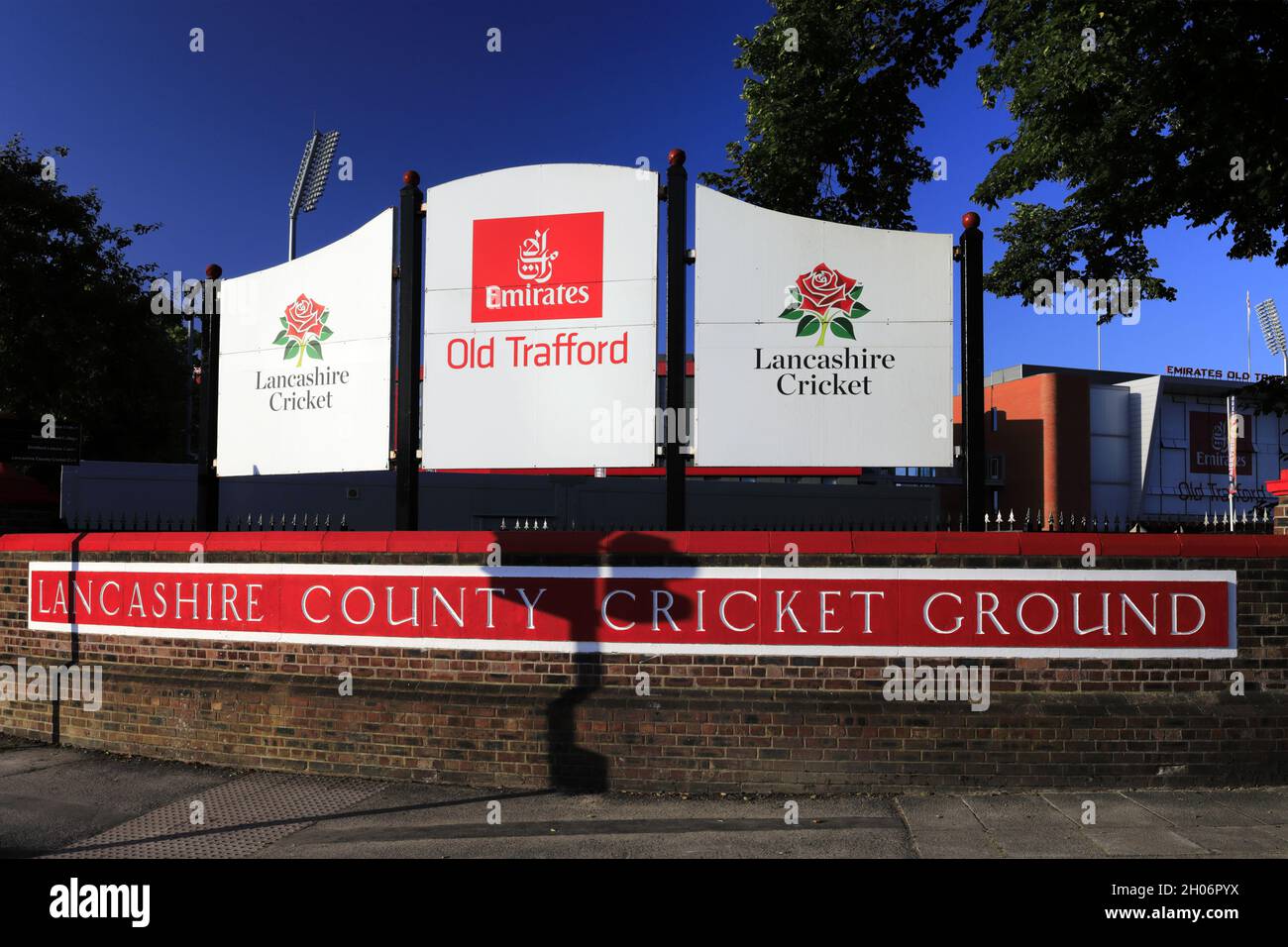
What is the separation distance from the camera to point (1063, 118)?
30.8 ft

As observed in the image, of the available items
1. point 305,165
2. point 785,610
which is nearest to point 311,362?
point 785,610

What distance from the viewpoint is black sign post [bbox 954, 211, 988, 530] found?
21.5 ft

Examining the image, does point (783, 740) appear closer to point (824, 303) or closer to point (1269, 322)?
point (824, 303)

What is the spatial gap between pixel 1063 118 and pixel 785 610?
704 centimetres

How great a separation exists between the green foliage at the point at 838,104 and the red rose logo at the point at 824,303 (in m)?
4.99

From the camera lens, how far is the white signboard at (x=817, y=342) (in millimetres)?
6668

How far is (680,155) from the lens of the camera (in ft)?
22.5

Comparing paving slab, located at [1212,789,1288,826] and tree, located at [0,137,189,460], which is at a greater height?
tree, located at [0,137,189,460]

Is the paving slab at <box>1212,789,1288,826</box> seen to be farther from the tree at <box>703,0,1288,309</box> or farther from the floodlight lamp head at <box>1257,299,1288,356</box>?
the floodlight lamp head at <box>1257,299,1288,356</box>

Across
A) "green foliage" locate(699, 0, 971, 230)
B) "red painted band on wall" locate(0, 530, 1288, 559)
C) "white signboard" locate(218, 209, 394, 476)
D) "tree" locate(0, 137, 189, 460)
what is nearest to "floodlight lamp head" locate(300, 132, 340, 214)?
"tree" locate(0, 137, 189, 460)

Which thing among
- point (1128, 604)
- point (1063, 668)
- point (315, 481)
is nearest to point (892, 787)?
point (1063, 668)

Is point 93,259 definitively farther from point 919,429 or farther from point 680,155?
point 919,429

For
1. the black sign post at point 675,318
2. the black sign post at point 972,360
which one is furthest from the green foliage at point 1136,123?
the black sign post at point 675,318

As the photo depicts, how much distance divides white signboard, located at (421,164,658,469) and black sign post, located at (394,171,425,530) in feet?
0.33
